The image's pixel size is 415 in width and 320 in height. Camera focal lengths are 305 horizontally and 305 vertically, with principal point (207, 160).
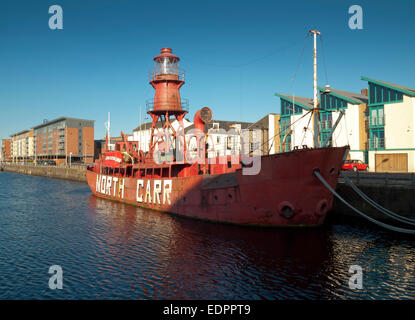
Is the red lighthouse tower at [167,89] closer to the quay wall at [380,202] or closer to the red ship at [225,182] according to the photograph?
the red ship at [225,182]

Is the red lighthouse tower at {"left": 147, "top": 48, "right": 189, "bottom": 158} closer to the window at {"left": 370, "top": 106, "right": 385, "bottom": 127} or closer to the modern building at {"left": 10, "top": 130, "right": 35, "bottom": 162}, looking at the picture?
the window at {"left": 370, "top": 106, "right": 385, "bottom": 127}

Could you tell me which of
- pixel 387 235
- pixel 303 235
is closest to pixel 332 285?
pixel 303 235

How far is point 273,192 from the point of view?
61.4 ft

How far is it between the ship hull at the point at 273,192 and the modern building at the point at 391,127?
845 inches

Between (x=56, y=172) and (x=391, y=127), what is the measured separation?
3030 inches

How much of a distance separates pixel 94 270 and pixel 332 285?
1008 centimetres

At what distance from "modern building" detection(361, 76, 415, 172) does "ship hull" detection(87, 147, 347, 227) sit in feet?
70.4

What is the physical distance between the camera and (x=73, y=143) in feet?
411

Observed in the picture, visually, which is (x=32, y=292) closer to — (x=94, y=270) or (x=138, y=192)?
(x=94, y=270)

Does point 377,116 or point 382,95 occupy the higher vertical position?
point 382,95

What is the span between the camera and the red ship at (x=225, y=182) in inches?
717

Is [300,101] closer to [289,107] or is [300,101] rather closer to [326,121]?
[289,107]

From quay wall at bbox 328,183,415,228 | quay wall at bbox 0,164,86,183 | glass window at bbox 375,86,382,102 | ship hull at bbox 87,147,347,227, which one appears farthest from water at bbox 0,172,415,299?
quay wall at bbox 0,164,86,183

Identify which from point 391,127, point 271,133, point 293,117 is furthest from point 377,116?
point 271,133
